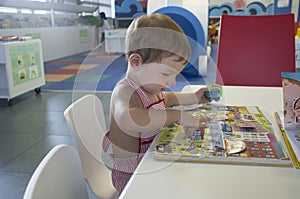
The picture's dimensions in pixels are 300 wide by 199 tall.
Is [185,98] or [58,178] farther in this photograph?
[185,98]

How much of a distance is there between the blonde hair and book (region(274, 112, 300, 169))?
1.11ft

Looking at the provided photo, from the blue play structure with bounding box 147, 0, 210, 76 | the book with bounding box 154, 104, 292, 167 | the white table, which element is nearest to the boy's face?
the book with bounding box 154, 104, 292, 167

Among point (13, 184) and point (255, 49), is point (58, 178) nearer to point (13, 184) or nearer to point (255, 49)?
point (13, 184)

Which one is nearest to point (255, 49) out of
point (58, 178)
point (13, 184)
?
point (58, 178)

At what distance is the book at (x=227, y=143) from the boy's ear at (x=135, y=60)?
0.63 feet

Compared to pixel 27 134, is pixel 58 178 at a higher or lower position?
higher

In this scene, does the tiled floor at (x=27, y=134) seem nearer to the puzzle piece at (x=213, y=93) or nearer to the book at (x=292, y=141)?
the puzzle piece at (x=213, y=93)

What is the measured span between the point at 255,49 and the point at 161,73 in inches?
48.9

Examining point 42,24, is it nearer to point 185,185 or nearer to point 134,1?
point 134,1

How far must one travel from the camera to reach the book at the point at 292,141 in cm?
65

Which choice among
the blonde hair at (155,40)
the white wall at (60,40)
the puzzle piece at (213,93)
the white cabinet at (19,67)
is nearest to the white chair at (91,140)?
the blonde hair at (155,40)

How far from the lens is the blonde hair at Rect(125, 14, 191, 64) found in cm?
79

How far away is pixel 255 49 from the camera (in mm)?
1848

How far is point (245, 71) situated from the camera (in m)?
1.86
